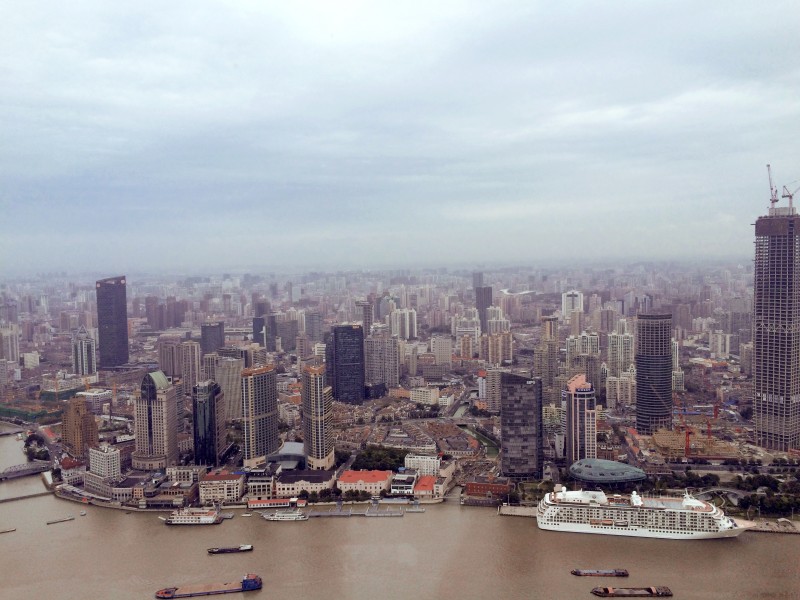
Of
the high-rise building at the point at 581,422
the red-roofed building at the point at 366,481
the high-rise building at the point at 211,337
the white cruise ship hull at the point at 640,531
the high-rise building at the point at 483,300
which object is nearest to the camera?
the white cruise ship hull at the point at 640,531

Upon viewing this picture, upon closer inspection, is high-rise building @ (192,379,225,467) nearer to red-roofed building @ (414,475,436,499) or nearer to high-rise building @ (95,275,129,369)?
red-roofed building @ (414,475,436,499)

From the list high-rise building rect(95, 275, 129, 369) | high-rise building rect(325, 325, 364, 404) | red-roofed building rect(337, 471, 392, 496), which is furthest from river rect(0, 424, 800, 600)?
high-rise building rect(95, 275, 129, 369)

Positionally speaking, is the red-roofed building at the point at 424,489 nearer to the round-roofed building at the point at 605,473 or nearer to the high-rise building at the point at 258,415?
the round-roofed building at the point at 605,473

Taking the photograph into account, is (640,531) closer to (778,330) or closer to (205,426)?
(778,330)

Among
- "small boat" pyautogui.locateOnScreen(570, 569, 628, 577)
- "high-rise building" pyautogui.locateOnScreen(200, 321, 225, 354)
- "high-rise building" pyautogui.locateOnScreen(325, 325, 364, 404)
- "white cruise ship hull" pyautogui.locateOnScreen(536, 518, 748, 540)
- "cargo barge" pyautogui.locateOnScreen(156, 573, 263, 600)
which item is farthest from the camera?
"high-rise building" pyautogui.locateOnScreen(200, 321, 225, 354)

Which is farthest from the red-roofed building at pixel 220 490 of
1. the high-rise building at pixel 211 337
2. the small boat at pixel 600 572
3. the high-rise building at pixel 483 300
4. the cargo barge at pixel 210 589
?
the high-rise building at pixel 483 300
